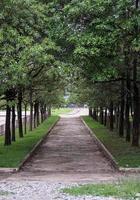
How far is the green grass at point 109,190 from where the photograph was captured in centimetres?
1462

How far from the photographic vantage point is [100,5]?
2377 centimetres

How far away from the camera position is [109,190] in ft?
50.2

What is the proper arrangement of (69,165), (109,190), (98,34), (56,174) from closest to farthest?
(109,190) < (56,174) < (98,34) < (69,165)

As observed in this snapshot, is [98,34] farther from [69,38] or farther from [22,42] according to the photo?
[22,42]

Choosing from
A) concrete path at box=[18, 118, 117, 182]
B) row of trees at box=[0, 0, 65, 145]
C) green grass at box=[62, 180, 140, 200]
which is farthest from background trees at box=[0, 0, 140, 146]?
green grass at box=[62, 180, 140, 200]

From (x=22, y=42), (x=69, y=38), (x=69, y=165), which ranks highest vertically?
(x=69, y=38)

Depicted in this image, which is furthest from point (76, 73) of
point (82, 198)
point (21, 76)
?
point (82, 198)

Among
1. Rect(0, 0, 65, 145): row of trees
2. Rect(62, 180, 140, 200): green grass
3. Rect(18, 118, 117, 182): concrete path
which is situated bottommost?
Rect(18, 118, 117, 182): concrete path

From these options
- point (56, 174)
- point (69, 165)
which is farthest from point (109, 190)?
point (69, 165)

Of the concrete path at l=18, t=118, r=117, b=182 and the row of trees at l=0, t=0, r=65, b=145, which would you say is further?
the row of trees at l=0, t=0, r=65, b=145

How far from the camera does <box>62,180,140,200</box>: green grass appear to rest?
14.6 meters

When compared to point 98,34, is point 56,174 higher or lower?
lower

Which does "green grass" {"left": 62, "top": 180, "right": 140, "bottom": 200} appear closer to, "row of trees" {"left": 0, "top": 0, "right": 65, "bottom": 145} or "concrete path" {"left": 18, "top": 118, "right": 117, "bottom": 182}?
"concrete path" {"left": 18, "top": 118, "right": 117, "bottom": 182}

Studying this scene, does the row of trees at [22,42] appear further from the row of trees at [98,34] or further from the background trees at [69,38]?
the row of trees at [98,34]
